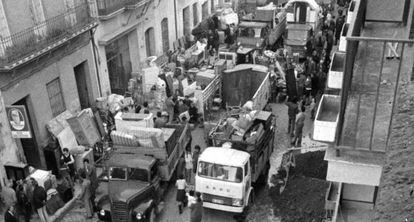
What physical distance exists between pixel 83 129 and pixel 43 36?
12.3 ft

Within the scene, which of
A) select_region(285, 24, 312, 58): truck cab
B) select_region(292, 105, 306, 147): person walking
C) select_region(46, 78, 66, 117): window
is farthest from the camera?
select_region(285, 24, 312, 58): truck cab

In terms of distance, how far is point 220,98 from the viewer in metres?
21.5

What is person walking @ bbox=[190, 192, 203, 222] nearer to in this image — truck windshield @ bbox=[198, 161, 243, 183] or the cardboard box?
truck windshield @ bbox=[198, 161, 243, 183]

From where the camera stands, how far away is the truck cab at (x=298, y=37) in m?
26.4

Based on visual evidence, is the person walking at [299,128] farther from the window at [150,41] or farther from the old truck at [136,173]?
the window at [150,41]

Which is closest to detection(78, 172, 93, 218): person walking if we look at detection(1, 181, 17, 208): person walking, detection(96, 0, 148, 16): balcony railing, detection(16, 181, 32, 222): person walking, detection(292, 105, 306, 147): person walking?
detection(16, 181, 32, 222): person walking

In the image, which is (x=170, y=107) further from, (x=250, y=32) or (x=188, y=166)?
(x=250, y=32)

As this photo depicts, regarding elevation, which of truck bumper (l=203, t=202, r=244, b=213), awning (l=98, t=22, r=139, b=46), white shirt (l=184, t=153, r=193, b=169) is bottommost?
truck bumper (l=203, t=202, r=244, b=213)

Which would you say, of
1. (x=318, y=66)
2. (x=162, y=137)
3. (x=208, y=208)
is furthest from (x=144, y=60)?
(x=208, y=208)

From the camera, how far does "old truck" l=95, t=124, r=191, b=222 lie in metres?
13.0

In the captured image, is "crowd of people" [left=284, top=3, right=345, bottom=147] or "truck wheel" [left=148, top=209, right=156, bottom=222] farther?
"crowd of people" [left=284, top=3, right=345, bottom=147]

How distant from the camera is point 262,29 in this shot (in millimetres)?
27266

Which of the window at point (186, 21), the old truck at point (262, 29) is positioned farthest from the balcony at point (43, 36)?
the window at point (186, 21)

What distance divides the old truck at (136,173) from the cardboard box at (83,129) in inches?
101
